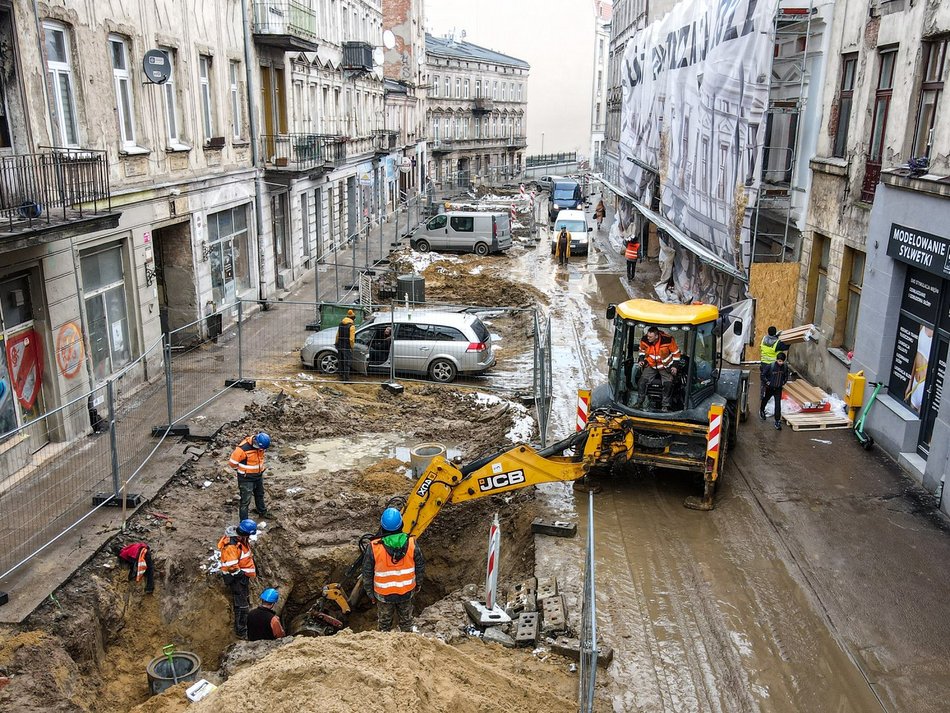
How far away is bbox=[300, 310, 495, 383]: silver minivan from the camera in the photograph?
51.8ft

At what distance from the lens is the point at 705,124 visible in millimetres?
19938

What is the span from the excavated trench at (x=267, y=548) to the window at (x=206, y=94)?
7609mm

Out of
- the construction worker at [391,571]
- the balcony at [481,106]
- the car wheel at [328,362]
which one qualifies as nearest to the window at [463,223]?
the car wheel at [328,362]

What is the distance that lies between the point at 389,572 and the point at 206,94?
14.1 metres

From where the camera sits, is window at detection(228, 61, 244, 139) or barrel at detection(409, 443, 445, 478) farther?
window at detection(228, 61, 244, 139)

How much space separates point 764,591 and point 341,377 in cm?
971

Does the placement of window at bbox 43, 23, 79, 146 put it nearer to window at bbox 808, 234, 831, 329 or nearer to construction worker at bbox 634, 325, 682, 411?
construction worker at bbox 634, 325, 682, 411

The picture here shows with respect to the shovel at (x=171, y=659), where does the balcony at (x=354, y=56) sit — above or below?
above

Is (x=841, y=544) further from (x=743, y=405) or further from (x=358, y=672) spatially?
(x=358, y=672)

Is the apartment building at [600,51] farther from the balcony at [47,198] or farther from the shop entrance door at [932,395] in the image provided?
the balcony at [47,198]

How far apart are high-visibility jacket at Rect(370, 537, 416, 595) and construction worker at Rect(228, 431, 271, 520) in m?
2.72

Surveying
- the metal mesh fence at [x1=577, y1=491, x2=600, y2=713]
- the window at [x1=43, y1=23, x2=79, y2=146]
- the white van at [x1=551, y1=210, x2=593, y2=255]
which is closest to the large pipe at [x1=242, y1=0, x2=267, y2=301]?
the window at [x1=43, y1=23, x2=79, y2=146]

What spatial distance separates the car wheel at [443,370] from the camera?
1596 cm

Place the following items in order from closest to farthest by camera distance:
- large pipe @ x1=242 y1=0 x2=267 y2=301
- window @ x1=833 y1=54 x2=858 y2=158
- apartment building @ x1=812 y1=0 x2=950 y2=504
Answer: apartment building @ x1=812 y1=0 x2=950 y2=504 < window @ x1=833 y1=54 x2=858 y2=158 < large pipe @ x1=242 y1=0 x2=267 y2=301
